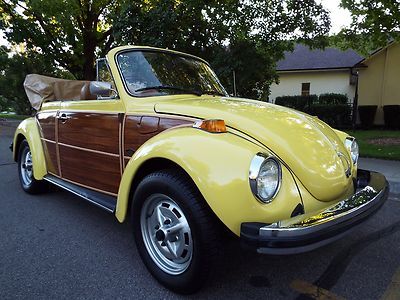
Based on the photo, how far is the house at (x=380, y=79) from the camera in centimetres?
1698

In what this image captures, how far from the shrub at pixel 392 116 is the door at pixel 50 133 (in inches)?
589

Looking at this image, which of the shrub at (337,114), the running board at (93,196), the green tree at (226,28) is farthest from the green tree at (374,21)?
the running board at (93,196)

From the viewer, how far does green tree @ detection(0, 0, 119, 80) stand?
1430cm

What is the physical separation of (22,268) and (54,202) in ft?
6.09

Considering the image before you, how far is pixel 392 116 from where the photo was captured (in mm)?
15516

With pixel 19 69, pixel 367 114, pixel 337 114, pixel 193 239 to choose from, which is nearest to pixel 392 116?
pixel 367 114

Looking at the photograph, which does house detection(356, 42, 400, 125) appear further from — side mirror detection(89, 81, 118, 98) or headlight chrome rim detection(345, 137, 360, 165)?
side mirror detection(89, 81, 118, 98)

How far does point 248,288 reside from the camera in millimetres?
2693

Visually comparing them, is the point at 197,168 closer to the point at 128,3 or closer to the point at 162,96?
the point at 162,96

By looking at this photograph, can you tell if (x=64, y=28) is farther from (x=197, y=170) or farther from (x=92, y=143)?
(x=197, y=170)

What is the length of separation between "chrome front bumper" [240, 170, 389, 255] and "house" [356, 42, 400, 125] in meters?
16.3

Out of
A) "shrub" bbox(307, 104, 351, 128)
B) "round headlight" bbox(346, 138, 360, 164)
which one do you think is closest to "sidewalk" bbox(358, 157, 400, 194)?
"round headlight" bbox(346, 138, 360, 164)

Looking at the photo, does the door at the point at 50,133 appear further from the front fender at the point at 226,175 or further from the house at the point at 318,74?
the house at the point at 318,74

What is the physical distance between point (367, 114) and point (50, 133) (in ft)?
50.3
